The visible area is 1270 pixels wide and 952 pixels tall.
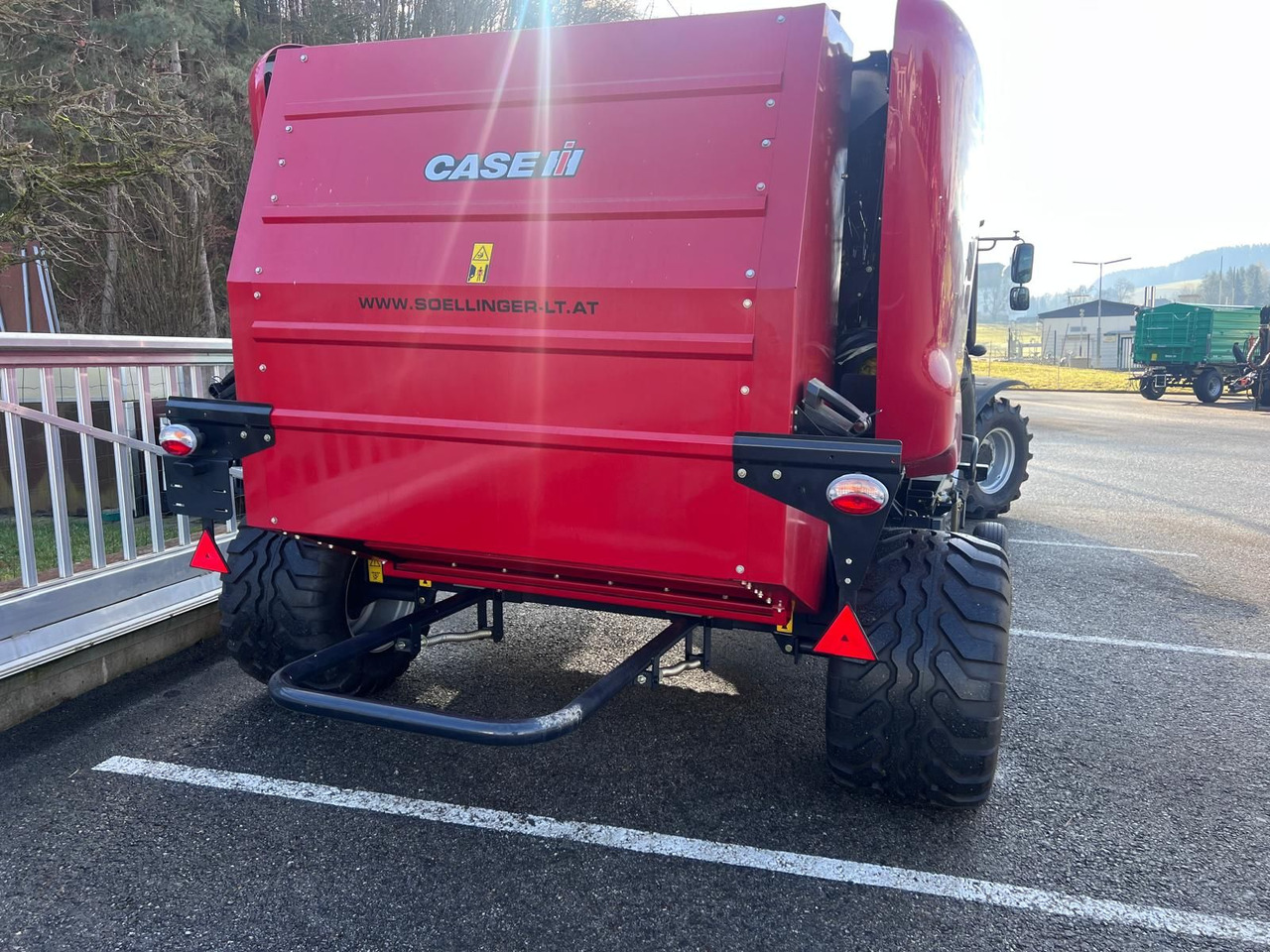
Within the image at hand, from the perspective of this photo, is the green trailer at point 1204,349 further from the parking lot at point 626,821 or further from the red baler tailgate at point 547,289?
the red baler tailgate at point 547,289

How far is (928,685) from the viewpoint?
276cm

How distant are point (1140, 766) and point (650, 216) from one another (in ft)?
9.27

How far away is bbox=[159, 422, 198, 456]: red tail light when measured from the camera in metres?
3.13

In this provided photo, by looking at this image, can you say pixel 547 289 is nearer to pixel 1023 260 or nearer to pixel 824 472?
pixel 824 472

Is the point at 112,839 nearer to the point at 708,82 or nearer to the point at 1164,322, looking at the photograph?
the point at 708,82

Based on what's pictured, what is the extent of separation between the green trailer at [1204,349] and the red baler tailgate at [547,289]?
2764 centimetres

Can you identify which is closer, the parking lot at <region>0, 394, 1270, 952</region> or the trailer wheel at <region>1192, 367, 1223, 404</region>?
the parking lot at <region>0, 394, 1270, 952</region>

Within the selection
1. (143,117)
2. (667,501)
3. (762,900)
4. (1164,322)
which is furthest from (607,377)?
(1164,322)

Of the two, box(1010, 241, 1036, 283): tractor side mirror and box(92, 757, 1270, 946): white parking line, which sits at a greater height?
box(1010, 241, 1036, 283): tractor side mirror

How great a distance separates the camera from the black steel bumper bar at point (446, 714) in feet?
8.36

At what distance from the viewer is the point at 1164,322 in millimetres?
27125

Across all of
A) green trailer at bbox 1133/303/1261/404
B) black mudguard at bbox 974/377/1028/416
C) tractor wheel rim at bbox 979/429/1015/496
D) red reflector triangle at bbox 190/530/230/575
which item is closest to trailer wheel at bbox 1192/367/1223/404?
green trailer at bbox 1133/303/1261/404

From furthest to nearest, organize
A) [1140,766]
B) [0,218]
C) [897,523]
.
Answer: [0,218] < [897,523] < [1140,766]

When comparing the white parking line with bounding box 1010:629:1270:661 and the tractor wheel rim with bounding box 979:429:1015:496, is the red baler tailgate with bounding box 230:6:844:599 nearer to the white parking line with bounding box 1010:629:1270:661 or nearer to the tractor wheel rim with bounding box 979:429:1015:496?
the white parking line with bounding box 1010:629:1270:661
